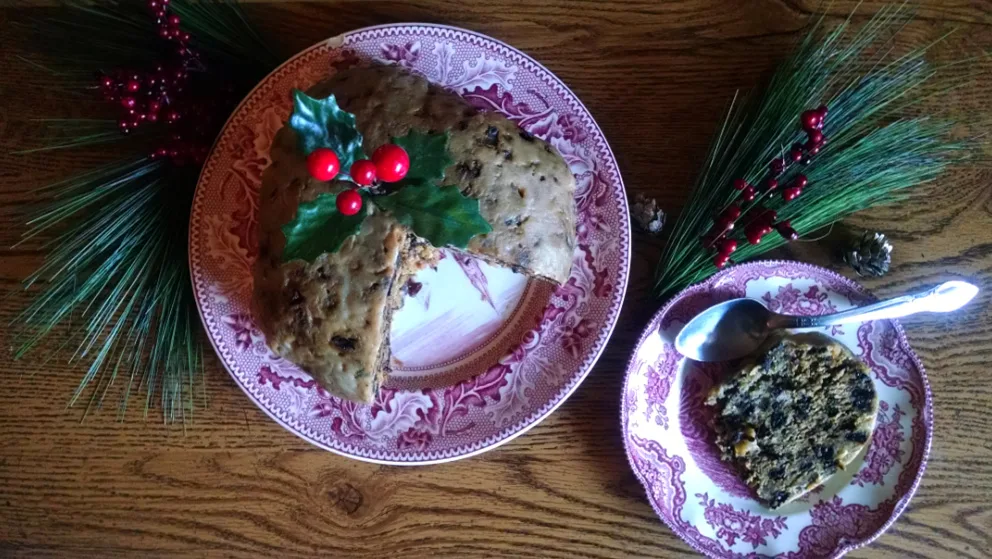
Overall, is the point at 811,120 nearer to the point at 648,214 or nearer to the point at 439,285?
the point at 648,214

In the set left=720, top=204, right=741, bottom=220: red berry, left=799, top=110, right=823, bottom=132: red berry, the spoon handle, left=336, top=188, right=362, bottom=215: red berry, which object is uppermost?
left=799, top=110, right=823, bottom=132: red berry

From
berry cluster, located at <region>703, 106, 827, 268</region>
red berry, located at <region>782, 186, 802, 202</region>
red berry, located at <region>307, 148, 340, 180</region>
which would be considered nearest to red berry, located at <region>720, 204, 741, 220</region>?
berry cluster, located at <region>703, 106, 827, 268</region>

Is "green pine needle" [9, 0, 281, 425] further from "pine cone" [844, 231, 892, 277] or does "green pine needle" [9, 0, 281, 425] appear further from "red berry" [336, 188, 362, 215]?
"pine cone" [844, 231, 892, 277]

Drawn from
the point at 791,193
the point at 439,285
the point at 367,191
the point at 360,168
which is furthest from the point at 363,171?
the point at 791,193

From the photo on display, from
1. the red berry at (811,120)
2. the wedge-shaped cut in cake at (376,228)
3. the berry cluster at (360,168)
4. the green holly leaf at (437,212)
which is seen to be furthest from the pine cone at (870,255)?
the berry cluster at (360,168)

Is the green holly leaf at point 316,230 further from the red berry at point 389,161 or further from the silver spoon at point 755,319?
the silver spoon at point 755,319

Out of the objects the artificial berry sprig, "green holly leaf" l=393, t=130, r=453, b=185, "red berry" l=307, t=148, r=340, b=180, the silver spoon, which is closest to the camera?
"red berry" l=307, t=148, r=340, b=180

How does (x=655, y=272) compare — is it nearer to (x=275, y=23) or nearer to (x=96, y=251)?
(x=275, y=23)
